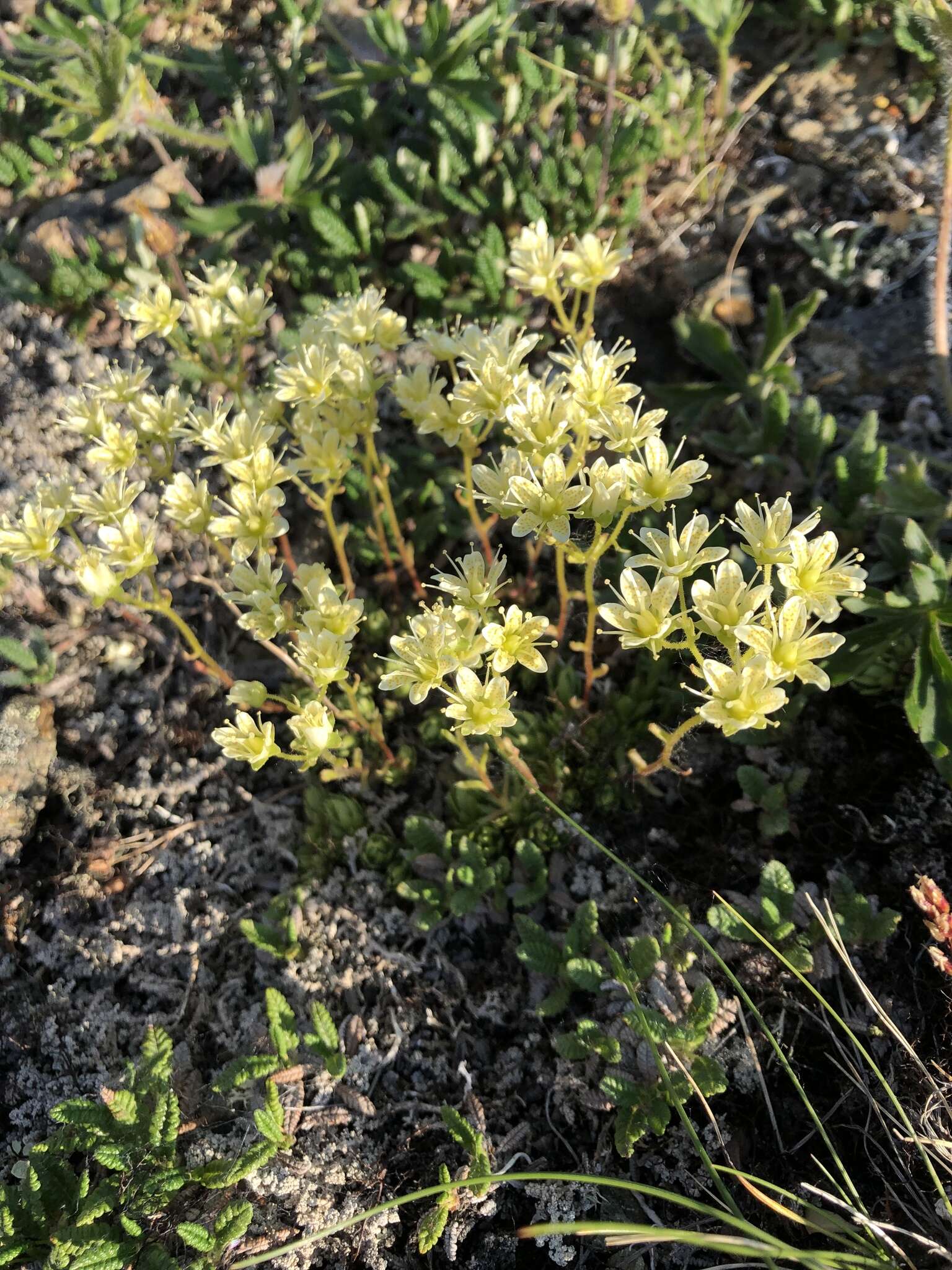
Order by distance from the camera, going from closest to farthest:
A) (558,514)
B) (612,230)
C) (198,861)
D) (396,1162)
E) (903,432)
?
(558,514)
(396,1162)
(198,861)
(903,432)
(612,230)

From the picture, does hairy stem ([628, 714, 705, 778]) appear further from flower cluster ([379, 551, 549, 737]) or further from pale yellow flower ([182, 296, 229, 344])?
pale yellow flower ([182, 296, 229, 344])

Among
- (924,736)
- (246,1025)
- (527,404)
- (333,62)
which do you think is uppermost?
(333,62)

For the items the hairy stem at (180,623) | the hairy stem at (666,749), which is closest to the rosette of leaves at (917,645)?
the hairy stem at (666,749)

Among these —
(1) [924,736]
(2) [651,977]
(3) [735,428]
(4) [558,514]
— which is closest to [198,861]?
(2) [651,977]

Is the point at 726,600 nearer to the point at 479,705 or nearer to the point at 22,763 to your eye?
the point at 479,705

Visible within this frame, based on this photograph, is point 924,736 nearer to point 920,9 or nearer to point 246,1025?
point 920,9

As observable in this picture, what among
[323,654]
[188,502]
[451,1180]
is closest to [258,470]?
[188,502]
